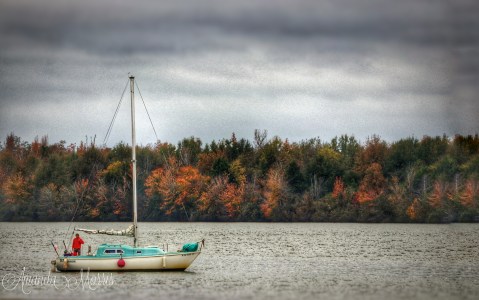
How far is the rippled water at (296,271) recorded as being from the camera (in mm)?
55938

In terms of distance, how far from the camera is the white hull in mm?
64562

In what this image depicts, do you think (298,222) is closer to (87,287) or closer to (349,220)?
(349,220)

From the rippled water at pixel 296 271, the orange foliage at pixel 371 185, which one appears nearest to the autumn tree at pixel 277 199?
the orange foliage at pixel 371 185

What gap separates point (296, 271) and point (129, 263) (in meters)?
15.4

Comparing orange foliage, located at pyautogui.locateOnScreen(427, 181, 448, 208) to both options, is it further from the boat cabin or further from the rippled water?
the boat cabin

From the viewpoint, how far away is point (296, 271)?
70.9 metres

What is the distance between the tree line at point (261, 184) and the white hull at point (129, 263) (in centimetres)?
10579

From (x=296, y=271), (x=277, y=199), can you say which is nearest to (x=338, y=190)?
(x=277, y=199)

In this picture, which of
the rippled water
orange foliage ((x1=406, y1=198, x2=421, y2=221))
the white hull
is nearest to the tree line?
orange foliage ((x1=406, y1=198, x2=421, y2=221))

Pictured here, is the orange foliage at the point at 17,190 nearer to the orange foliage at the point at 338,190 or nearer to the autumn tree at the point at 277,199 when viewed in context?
the autumn tree at the point at 277,199

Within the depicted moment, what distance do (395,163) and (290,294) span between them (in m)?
126

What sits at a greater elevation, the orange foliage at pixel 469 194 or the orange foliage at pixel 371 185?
the orange foliage at pixel 371 185

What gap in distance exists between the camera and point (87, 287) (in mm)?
58469

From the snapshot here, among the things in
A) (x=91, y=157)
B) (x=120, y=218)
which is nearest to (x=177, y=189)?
(x=120, y=218)
